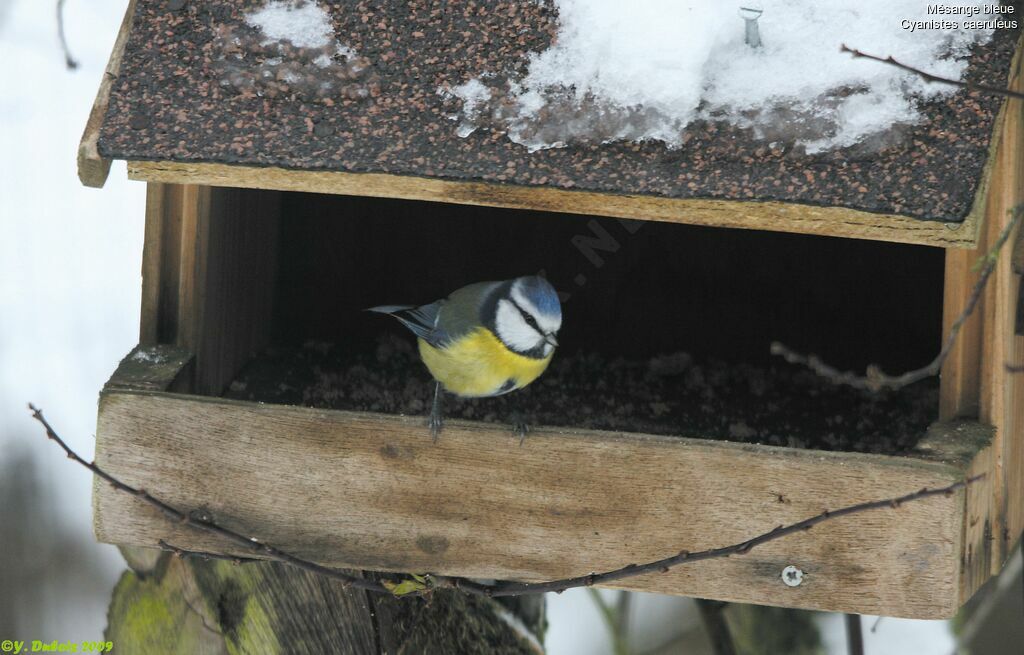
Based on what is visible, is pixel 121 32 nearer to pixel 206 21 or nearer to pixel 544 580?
pixel 206 21

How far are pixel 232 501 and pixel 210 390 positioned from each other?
425 millimetres

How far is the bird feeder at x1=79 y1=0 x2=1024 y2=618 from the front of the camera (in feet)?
5.99

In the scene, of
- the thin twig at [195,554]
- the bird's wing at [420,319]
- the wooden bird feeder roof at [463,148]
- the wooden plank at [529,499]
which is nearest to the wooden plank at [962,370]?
the wooden plank at [529,499]

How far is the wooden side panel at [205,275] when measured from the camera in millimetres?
2275

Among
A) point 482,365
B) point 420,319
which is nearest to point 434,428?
point 482,365

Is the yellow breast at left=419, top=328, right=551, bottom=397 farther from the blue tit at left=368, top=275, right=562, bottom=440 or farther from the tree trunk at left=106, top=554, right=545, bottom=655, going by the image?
the tree trunk at left=106, top=554, right=545, bottom=655

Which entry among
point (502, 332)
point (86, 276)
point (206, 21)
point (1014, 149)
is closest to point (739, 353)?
point (502, 332)

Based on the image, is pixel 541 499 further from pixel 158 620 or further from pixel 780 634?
pixel 780 634

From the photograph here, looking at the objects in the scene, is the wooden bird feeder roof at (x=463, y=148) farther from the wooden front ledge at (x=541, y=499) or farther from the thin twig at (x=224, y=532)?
the thin twig at (x=224, y=532)

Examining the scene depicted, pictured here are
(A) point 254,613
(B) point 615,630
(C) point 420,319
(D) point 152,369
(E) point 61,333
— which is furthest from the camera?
(E) point 61,333

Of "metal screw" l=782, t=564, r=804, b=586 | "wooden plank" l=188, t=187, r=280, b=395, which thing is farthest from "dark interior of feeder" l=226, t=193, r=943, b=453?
"metal screw" l=782, t=564, r=804, b=586

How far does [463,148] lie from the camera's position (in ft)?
6.18

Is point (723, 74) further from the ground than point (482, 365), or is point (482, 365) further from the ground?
point (723, 74)

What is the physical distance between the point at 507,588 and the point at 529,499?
0.16 meters
